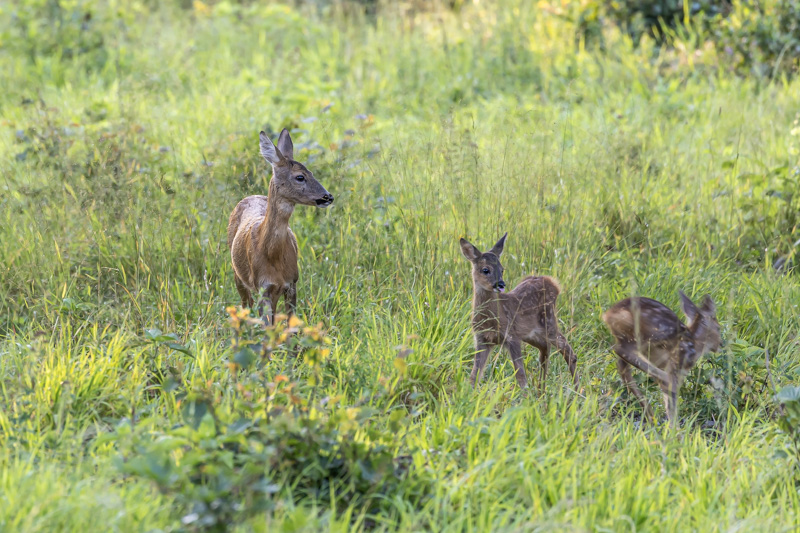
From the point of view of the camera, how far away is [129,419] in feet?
12.6

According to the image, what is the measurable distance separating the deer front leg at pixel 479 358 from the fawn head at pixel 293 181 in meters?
1.23

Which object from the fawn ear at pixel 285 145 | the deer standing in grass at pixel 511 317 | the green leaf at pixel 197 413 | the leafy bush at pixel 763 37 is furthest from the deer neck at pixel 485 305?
the leafy bush at pixel 763 37

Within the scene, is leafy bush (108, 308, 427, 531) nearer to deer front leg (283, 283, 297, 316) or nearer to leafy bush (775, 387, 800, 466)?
leafy bush (775, 387, 800, 466)

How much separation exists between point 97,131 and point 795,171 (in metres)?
5.61

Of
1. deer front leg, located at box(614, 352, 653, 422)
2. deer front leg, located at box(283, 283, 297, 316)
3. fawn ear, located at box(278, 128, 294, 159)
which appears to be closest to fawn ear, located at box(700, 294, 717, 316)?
deer front leg, located at box(614, 352, 653, 422)

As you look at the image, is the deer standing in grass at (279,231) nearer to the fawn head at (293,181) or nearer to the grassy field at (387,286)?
the fawn head at (293,181)

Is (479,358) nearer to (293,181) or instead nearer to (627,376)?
(627,376)

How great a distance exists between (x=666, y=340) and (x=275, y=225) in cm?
234

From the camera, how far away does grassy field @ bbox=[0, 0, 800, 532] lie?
3588 millimetres

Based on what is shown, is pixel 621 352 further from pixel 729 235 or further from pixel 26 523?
pixel 26 523

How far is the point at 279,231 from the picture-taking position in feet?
18.3

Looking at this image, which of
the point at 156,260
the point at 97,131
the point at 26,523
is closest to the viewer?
the point at 26,523

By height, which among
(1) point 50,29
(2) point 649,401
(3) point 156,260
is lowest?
(2) point 649,401

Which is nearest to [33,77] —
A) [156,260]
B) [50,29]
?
[50,29]
